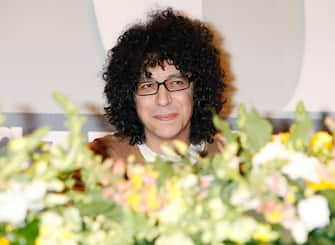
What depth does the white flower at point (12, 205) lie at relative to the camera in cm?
52

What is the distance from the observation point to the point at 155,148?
1.81 meters

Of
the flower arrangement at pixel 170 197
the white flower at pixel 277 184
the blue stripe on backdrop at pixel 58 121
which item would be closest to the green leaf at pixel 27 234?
the flower arrangement at pixel 170 197

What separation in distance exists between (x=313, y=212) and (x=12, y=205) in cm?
26

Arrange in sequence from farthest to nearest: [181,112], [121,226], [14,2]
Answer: [14,2] → [181,112] → [121,226]

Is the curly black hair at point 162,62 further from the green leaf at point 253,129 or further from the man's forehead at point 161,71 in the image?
the green leaf at point 253,129

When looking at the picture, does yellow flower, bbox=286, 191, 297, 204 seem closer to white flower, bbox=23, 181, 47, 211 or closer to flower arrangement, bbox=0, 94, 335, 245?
flower arrangement, bbox=0, 94, 335, 245

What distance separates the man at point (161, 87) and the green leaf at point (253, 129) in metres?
1.10

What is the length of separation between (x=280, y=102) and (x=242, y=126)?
1.55 meters

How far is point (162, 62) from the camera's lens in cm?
171

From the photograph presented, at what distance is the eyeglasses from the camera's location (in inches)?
67.4

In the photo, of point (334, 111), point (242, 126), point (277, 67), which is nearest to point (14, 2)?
point (277, 67)

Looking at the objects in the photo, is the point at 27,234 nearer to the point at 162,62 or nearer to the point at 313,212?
the point at 313,212

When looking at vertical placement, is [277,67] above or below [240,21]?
below

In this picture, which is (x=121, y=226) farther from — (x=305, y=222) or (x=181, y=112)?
(x=181, y=112)
